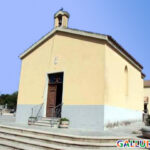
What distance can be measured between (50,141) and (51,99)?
229 inches

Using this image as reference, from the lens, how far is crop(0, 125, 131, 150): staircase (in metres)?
6.42

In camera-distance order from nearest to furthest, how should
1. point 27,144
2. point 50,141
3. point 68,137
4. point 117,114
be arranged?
point 68,137 < point 50,141 < point 27,144 < point 117,114

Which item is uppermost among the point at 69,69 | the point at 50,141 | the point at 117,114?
the point at 69,69

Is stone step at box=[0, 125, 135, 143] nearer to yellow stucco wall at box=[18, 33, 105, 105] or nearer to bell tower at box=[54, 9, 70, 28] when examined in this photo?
yellow stucco wall at box=[18, 33, 105, 105]

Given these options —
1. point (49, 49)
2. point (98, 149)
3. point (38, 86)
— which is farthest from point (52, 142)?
point (49, 49)

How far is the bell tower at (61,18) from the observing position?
13891 mm

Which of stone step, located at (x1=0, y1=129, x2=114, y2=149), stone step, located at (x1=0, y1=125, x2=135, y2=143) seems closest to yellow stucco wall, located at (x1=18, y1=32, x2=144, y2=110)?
stone step, located at (x1=0, y1=125, x2=135, y2=143)

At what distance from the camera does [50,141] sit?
7.05 meters

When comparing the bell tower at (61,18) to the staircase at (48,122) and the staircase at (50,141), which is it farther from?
the staircase at (50,141)

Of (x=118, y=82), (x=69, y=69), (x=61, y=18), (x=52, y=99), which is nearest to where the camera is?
(x=69, y=69)

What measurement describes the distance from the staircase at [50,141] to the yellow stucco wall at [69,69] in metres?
3.42

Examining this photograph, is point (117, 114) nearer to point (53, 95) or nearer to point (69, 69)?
point (69, 69)

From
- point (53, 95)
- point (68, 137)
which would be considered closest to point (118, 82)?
point (53, 95)

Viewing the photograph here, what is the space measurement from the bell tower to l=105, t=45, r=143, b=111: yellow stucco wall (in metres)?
4.95
